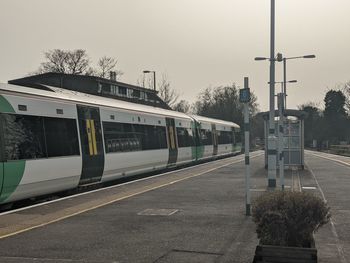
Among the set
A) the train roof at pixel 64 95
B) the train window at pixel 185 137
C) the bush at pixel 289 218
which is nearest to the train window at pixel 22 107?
→ the train roof at pixel 64 95

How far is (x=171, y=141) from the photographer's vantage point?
27.1 m

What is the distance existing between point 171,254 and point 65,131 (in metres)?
7.72

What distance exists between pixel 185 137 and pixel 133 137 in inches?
387

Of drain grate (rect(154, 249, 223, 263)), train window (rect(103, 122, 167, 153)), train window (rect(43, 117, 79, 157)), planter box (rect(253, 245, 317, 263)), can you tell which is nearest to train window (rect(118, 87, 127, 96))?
train window (rect(103, 122, 167, 153))

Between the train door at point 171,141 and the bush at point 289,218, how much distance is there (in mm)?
19333

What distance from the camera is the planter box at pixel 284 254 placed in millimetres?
6477

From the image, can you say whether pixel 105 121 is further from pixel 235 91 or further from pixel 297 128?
pixel 235 91

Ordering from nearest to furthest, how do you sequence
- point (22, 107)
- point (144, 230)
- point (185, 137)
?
point (144, 230) < point (22, 107) < point (185, 137)

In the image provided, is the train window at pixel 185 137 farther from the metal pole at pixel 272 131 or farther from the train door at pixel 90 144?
the train door at pixel 90 144

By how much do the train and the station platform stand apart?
2.29 ft

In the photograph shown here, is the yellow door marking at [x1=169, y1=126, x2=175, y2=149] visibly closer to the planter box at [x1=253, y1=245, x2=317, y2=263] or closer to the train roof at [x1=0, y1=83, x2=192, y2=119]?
the train roof at [x1=0, y1=83, x2=192, y2=119]

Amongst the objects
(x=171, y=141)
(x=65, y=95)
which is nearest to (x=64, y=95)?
(x=65, y=95)

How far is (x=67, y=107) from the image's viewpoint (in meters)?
15.0

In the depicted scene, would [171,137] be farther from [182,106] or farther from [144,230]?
[182,106]
